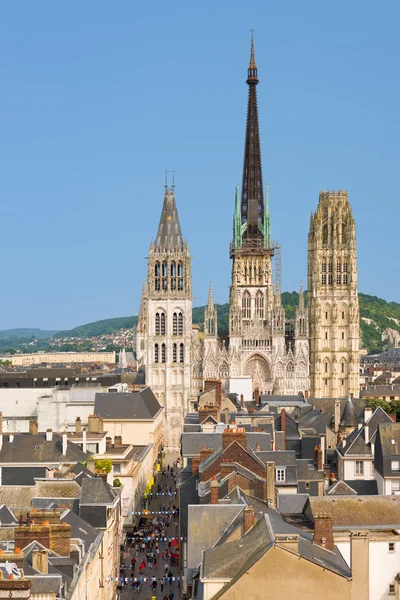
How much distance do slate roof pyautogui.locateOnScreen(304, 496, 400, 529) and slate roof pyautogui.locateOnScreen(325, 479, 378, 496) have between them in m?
6.21

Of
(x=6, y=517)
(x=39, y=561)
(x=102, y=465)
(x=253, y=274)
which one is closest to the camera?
(x=39, y=561)

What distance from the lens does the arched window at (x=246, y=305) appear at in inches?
5743

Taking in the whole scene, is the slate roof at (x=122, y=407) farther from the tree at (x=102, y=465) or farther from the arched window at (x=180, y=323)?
the tree at (x=102, y=465)

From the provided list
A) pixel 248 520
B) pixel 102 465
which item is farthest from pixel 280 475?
pixel 248 520

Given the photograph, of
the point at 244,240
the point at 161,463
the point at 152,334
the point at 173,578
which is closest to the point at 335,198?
the point at 244,240

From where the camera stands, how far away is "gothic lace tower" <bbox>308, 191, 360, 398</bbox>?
144250 mm

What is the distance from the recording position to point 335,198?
489 ft

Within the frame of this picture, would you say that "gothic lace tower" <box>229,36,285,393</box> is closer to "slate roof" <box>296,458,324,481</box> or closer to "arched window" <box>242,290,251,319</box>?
"arched window" <box>242,290,251,319</box>

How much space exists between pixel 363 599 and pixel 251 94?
453 ft

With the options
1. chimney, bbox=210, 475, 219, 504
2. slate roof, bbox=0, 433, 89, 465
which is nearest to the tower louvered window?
slate roof, bbox=0, 433, 89, 465

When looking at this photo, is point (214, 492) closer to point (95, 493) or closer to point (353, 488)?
point (95, 493)

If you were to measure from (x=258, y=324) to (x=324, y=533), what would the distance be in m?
107

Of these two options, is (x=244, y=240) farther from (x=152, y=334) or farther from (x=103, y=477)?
(x=103, y=477)

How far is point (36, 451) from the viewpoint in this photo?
→ 234 ft
